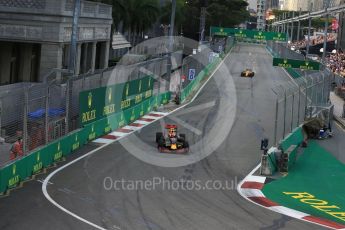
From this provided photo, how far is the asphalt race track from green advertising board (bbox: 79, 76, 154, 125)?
165 centimetres

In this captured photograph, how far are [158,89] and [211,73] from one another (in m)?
26.3

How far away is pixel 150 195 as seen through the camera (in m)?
18.8

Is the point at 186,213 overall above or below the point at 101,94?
below

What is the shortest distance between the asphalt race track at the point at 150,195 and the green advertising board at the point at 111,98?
5.42ft

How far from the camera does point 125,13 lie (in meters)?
74.9

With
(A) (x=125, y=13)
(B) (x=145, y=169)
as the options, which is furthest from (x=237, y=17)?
(B) (x=145, y=169)

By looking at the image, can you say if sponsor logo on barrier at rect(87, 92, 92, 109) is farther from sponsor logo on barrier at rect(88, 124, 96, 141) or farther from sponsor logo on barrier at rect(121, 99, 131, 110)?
sponsor logo on barrier at rect(121, 99, 131, 110)

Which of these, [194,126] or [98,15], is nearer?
[194,126]

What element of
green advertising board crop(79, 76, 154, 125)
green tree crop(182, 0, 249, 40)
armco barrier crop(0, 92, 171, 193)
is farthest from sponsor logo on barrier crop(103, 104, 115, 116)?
green tree crop(182, 0, 249, 40)

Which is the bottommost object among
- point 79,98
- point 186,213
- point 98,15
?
point 186,213

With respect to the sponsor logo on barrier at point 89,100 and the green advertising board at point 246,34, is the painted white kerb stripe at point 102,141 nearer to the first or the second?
the sponsor logo on barrier at point 89,100

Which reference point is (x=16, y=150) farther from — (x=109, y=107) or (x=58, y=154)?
(x=109, y=107)

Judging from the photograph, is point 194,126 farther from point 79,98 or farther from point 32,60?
point 32,60

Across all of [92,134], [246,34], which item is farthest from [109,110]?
[246,34]
